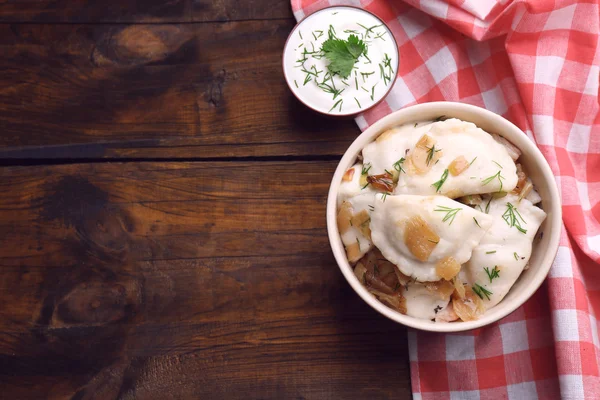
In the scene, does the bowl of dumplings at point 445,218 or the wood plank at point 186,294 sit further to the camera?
the wood plank at point 186,294

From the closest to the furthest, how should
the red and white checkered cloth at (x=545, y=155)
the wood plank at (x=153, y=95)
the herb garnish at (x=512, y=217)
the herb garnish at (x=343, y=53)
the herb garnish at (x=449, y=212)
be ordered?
the herb garnish at (x=449, y=212) → the herb garnish at (x=512, y=217) → the red and white checkered cloth at (x=545, y=155) → the herb garnish at (x=343, y=53) → the wood plank at (x=153, y=95)

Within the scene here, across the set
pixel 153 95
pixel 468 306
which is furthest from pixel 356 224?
pixel 153 95

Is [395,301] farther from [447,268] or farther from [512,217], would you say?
[512,217]

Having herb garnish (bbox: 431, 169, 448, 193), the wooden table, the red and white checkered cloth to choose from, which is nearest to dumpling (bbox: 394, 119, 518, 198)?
herb garnish (bbox: 431, 169, 448, 193)

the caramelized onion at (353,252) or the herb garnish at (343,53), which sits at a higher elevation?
the herb garnish at (343,53)

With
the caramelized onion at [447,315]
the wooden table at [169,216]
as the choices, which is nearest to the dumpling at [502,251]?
the caramelized onion at [447,315]

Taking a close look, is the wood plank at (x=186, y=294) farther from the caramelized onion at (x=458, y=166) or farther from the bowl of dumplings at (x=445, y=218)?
the caramelized onion at (x=458, y=166)

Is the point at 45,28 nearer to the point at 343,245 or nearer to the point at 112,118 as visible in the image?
the point at 112,118
